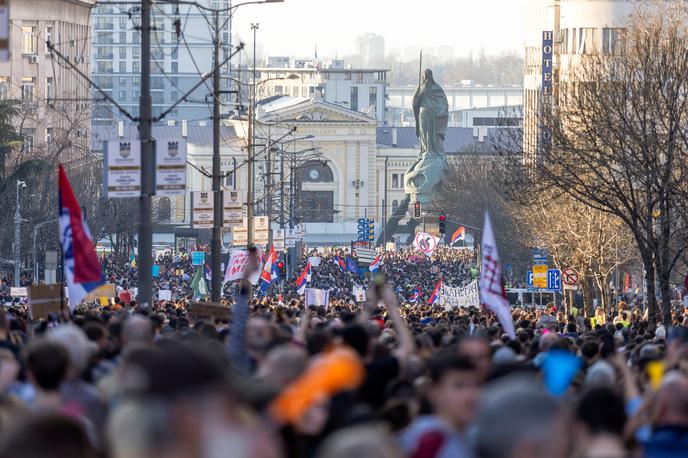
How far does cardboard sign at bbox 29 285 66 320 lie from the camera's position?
20.9m

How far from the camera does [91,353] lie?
11422mm

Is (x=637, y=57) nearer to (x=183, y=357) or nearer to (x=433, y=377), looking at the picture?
(x=433, y=377)

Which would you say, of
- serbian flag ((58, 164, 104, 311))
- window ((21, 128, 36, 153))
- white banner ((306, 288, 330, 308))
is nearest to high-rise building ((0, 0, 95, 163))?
window ((21, 128, 36, 153))

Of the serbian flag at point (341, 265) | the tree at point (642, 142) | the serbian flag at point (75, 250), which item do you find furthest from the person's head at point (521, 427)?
the serbian flag at point (341, 265)

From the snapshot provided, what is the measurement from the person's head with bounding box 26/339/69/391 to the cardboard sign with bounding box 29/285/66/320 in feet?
38.4

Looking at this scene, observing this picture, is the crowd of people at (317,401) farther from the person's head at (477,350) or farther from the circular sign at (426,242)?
the circular sign at (426,242)

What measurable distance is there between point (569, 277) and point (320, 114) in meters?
107

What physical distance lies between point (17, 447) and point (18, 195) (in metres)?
Answer: 57.2

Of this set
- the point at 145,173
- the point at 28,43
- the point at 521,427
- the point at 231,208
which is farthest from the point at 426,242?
the point at 521,427

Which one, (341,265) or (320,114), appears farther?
(320,114)

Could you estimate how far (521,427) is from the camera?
5.94 meters

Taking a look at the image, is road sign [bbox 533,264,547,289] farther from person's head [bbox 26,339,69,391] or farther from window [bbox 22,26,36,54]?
window [bbox 22,26,36,54]

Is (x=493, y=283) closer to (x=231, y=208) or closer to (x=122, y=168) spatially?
(x=122, y=168)

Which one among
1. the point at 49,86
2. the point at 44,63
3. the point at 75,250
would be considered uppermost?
the point at 44,63
